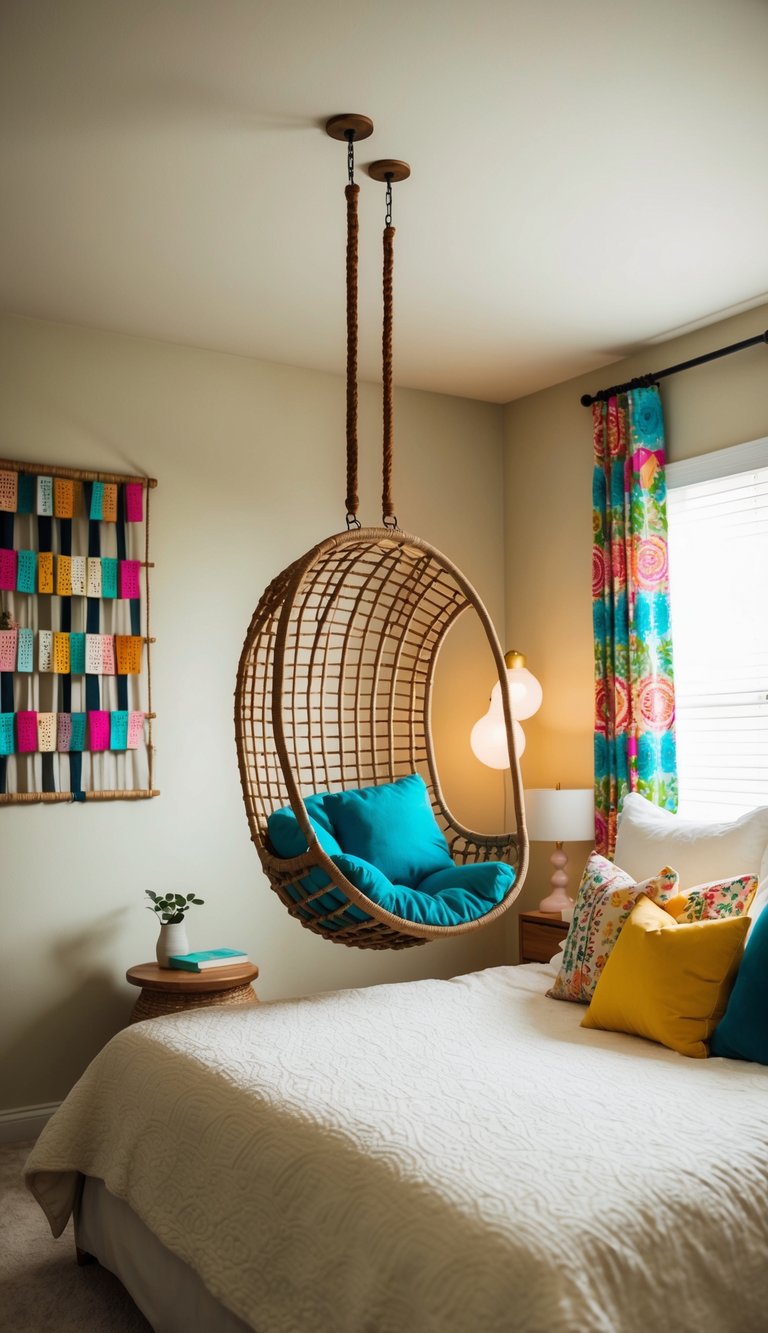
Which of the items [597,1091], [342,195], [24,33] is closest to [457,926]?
[597,1091]

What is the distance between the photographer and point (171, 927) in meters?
3.81

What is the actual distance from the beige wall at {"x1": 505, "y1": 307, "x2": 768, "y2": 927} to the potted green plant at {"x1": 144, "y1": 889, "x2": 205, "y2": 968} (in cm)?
163

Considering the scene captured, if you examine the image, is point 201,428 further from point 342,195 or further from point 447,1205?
point 447,1205

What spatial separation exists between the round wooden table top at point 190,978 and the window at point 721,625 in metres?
1.71

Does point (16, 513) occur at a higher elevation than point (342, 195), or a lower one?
Answer: lower

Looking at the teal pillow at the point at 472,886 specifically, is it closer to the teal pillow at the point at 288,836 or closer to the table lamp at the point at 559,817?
the teal pillow at the point at 288,836

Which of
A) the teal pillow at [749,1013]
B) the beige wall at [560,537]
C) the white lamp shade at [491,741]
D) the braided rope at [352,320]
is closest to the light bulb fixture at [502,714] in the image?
the white lamp shade at [491,741]

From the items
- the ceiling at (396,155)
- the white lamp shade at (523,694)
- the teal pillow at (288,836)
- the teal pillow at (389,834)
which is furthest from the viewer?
the white lamp shade at (523,694)

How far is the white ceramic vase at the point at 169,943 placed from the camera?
3793mm

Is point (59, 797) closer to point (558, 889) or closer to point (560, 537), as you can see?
point (558, 889)

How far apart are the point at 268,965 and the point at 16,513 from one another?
6.35 ft

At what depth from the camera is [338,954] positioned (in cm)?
446

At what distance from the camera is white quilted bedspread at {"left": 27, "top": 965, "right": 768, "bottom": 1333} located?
1590mm

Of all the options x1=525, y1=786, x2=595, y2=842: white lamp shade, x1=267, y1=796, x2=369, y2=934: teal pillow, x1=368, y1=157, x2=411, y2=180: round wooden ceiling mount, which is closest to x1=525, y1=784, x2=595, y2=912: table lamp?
x1=525, y1=786, x2=595, y2=842: white lamp shade
